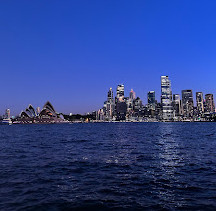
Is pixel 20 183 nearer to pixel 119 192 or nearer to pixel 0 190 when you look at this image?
pixel 0 190

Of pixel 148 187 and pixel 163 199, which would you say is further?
pixel 148 187

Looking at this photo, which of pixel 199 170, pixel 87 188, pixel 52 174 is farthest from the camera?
pixel 199 170

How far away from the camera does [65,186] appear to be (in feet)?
46.2

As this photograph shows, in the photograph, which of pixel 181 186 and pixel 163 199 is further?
pixel 181 186

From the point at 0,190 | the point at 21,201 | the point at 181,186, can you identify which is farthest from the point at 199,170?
the point at 0,190

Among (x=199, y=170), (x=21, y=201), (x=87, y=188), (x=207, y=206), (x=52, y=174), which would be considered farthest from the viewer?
(x=199, y=170)

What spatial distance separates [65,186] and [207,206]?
8.81 metres

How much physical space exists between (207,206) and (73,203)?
7026 millimetres

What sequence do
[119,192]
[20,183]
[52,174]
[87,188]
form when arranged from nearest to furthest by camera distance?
[119,192], [87,188], [20,183], [52,174]

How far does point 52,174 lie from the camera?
1738cm

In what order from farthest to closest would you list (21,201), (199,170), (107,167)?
1. (107,167)
2. (199,170)
3. (21,201)

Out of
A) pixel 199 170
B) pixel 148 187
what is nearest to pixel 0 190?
pixel 148 187

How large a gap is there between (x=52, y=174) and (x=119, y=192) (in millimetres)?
7149

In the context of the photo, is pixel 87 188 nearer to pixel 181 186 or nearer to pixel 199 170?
pixel 181 186
